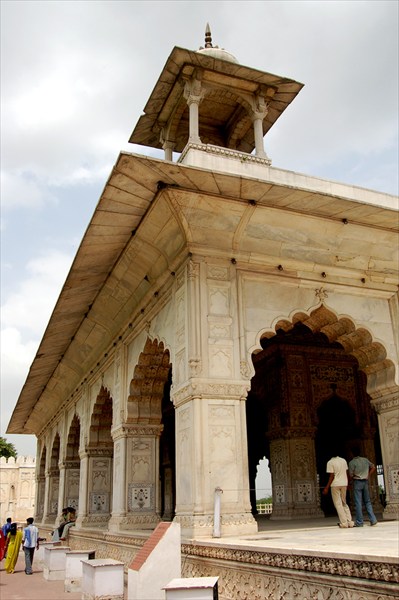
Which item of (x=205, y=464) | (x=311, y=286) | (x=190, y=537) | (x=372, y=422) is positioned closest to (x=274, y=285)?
(x=311, y=286)

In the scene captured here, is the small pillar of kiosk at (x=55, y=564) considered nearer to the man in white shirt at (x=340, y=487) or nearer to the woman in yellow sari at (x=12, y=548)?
the woman in yellow sari at (x=12, y=548)

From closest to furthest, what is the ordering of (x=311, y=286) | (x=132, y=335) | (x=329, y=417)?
1. (x=311, y=286)
2. (x=132, y=335)
3. (x=329, y=417)

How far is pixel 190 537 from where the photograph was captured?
7.33m

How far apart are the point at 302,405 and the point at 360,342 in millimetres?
4465

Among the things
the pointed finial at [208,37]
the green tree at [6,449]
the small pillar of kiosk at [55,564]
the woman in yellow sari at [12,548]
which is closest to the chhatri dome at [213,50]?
the pointed finial at [208,37]

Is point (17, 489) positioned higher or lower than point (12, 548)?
higher

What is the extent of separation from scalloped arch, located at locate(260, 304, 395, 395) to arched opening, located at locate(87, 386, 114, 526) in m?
6.59

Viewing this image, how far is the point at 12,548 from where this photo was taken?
13.7 meters

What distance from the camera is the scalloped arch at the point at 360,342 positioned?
9.56m

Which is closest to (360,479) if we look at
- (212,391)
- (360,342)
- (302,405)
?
(360,342)

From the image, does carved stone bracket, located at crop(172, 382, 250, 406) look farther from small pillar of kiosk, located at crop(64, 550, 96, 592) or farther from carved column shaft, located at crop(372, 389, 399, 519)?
small pillar of kiosk, located at crop(64, 550, 96, 592)

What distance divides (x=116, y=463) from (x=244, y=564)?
6.26m

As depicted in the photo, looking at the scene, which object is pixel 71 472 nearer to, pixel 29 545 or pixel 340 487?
pixel 29 545

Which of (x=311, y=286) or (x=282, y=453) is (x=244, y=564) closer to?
(x=311, y=286)
